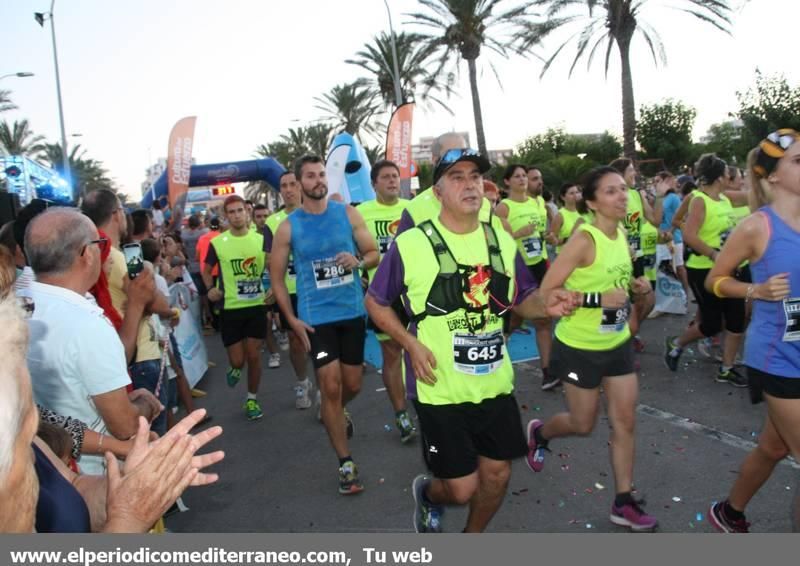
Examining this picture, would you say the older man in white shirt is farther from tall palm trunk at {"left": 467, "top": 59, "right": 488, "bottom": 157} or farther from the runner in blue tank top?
tall palm trunk at {"left": 467, "top": 59, "right": 488, "bottom": 157}

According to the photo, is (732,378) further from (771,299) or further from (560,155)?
(560,155)

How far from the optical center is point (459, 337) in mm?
2967

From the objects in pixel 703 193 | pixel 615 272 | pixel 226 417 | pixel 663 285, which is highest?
pixel 703 193

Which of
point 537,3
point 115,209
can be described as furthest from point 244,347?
point 537,3

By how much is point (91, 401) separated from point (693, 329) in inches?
215

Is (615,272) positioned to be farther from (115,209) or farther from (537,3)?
(537,3)

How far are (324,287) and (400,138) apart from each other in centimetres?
985

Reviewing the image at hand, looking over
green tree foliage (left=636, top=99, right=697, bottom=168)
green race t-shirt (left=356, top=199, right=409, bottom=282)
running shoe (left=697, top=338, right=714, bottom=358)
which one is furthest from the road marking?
green tree foliage (left=636, top=99, right=697, bottom=168)

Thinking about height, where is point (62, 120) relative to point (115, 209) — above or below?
above

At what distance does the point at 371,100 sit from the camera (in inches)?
1372

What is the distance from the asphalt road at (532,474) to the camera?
3746 millimetres

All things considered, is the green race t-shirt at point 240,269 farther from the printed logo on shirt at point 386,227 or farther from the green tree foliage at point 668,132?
the green tree foliage at point 668,132

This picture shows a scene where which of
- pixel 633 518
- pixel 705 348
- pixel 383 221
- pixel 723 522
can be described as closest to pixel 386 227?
pixel 383 221

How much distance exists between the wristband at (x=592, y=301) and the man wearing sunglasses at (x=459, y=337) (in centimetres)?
49
